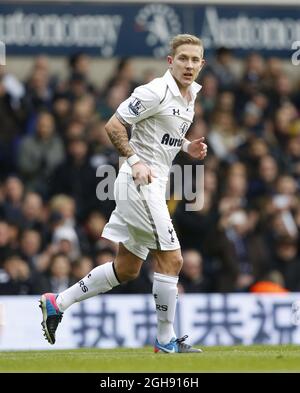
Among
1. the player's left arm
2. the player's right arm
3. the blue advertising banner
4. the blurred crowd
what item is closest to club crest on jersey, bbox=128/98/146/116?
the player's right arm

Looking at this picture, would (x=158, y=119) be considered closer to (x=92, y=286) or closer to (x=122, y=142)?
(x=122, y=142)

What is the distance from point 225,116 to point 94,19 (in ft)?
7.47

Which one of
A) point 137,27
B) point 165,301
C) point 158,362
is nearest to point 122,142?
point 165,301

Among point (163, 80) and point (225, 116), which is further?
point (225, 116)

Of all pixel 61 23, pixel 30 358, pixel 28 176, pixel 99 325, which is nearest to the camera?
pixel 30 358

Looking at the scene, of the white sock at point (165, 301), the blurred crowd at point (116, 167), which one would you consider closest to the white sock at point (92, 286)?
the white sock at point (165, 301)

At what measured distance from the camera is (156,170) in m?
11.3

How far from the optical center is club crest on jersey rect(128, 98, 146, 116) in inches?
434

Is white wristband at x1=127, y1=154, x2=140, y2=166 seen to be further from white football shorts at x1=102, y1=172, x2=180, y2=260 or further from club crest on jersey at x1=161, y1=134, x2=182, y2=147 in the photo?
club crest on jersey at x1=161, y1=134, x2=182, y2=147

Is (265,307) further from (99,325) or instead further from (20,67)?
(20,67)

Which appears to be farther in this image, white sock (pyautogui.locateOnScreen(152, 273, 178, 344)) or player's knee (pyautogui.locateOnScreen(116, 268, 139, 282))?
player's knee (pyautogui.locateOnScreen(116, 268, 139, 282))

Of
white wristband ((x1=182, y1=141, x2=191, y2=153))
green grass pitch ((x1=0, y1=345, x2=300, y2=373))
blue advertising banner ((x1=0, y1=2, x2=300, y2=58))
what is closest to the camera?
green grass pitch ((x1=0, y1=345, x2=300, y2=373))

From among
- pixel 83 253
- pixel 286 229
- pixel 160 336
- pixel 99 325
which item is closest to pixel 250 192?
pixel 286 229

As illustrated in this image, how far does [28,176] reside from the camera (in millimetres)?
18078
